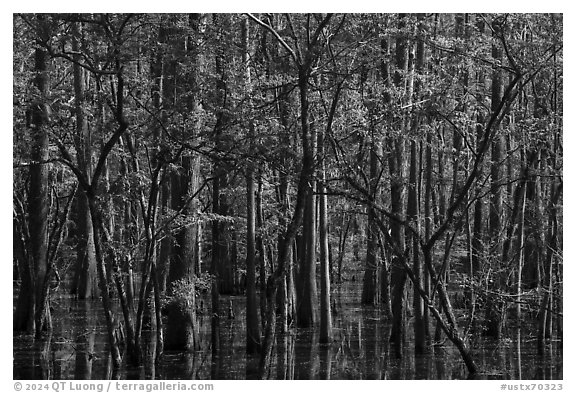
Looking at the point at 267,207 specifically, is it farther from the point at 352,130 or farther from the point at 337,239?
the point at 337,239

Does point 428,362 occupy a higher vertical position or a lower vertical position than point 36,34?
lower

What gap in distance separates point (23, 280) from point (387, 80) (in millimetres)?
6957

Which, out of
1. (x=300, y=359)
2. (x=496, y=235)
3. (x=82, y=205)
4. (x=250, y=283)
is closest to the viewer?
(x=300, y=359)

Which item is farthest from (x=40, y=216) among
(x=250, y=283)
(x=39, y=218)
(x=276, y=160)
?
(x=276, y=160)

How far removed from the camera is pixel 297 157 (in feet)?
31.9

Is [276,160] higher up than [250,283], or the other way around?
[276,160]

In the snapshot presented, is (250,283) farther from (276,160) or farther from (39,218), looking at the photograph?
(39,218)

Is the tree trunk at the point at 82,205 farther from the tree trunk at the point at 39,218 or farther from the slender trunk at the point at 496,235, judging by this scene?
the slender trunk at the point at 496,235

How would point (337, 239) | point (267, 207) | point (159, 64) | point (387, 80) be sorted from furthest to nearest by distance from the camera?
1. point (337, 239)
2. point (267, 207)
3. point (387, 80)
4. point (159, 64)

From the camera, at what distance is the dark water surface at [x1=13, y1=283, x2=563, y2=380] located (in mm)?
10539

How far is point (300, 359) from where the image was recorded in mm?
11703

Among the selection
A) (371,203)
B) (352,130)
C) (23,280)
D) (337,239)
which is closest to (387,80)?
(352,130)

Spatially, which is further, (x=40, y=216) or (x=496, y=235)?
(x=496, y=235)

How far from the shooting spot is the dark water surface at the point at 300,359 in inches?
415
